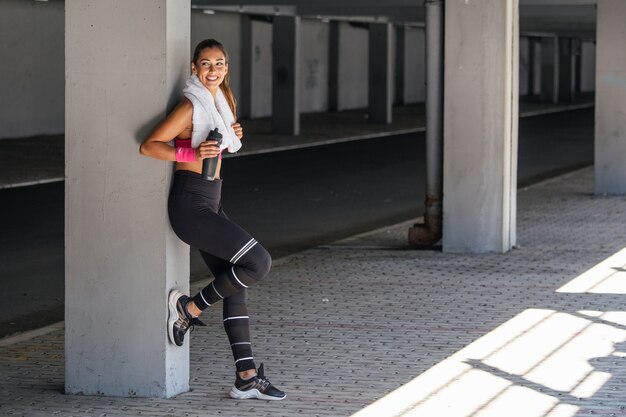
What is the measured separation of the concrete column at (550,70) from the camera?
57344mm

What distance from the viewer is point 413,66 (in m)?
55.1

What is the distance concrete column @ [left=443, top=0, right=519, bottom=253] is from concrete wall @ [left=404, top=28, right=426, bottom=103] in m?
40.4

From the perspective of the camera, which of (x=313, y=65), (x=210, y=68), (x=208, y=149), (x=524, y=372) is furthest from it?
(x=313, y=65)

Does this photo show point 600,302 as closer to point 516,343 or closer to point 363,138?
point 516,343

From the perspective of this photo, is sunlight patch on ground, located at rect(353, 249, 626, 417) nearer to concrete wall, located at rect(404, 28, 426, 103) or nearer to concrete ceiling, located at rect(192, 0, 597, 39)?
concrete ceiling, located at rect(192, 0, 597, 39)

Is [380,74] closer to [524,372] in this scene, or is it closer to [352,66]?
[352,66]

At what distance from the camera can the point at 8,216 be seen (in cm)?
1659

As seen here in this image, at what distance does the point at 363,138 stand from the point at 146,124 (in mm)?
26545

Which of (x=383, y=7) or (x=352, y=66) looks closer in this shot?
(x=383, y=7)

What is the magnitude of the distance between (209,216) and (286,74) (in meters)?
28.2

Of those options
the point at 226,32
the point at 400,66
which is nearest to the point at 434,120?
the point at 226,32

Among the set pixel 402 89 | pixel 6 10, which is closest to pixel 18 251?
pixel 6 10

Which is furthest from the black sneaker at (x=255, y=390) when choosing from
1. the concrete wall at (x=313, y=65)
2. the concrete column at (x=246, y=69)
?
the concrete wall at (x=313, y=65)

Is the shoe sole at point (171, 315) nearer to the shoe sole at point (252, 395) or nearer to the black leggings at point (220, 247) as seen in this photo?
the black leggings at point (220, 247)
